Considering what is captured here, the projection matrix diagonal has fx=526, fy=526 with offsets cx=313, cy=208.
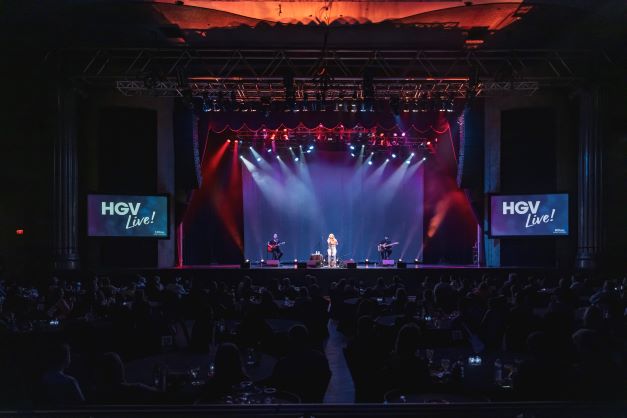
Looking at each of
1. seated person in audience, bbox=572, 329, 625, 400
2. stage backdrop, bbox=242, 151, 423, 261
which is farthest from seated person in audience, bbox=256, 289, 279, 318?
stage backdrop, bbox=242, 151, 423, 261

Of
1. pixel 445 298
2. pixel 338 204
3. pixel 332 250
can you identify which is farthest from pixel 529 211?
pixel 338 204

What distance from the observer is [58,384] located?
3.55m

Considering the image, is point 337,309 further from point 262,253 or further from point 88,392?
point 262,253

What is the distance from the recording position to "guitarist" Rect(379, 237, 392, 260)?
18156 millimetres

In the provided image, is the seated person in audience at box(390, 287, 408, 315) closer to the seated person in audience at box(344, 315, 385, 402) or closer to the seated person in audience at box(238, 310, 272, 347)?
the seated person in audience at box(238, 310, 272, 347)

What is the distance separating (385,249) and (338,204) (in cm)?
253

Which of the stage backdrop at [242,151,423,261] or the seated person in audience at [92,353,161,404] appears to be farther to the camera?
the stage backdrop at [242,151,423,261]

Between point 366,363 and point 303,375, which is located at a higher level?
point 303,375

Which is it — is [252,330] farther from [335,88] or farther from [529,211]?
[529,211]

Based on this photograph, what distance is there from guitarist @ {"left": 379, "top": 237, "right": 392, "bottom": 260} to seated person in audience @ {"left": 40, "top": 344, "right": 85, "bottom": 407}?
49.4ft

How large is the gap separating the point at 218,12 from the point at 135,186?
6.20 m

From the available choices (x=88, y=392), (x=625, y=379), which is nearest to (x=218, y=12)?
(x=88, y=392)

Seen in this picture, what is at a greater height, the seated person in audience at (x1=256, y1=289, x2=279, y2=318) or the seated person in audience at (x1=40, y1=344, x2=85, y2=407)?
the seated person in audience at (x1=40, y1=344, x2=85, y2=407)

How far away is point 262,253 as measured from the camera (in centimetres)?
1892
